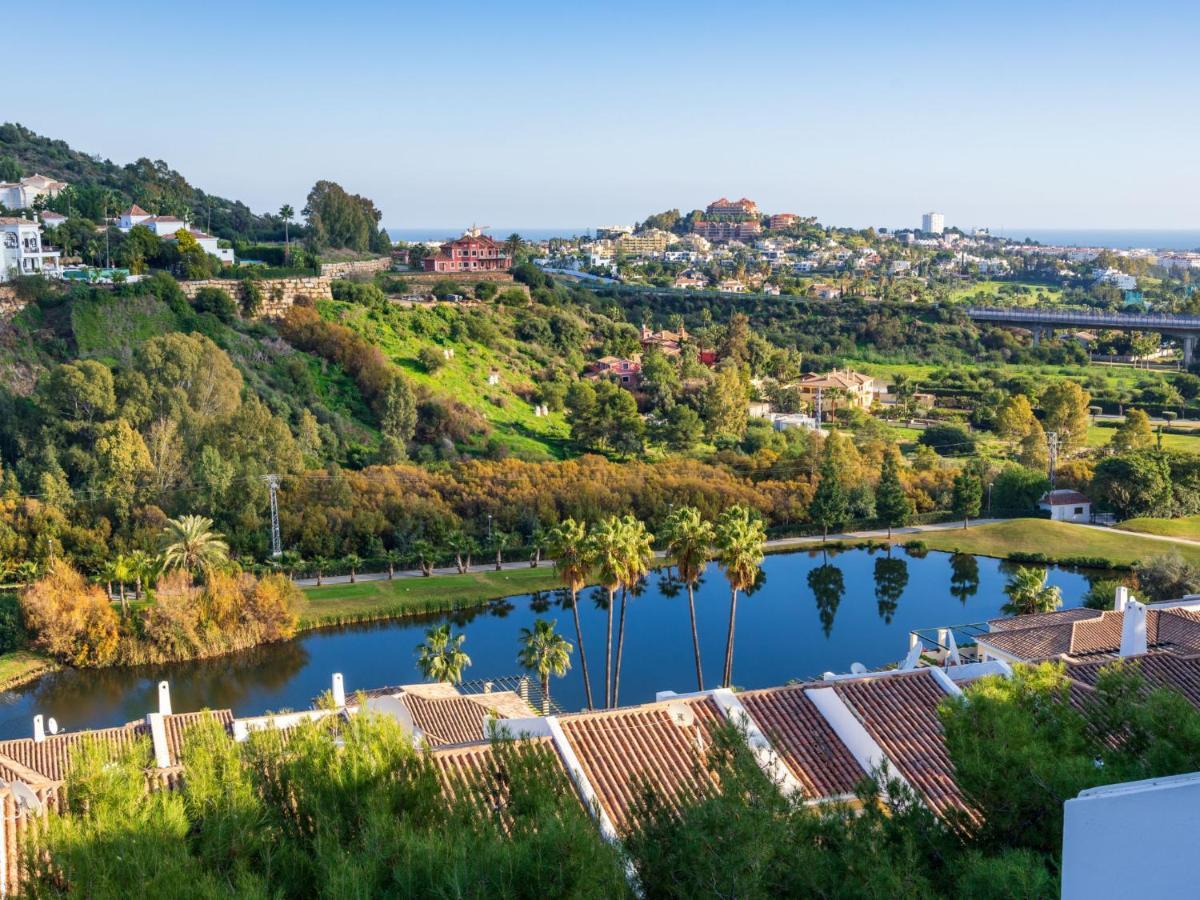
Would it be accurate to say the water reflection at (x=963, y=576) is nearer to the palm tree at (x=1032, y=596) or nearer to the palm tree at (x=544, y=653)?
the palm tree at (x=1032, y=596)

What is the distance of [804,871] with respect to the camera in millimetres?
8156

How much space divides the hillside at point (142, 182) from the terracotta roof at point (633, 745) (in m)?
72.7

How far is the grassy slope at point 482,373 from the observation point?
5488 cm

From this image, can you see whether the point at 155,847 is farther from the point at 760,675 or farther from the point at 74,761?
the point at 760,675

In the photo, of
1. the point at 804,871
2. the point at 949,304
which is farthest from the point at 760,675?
the point at 949,304

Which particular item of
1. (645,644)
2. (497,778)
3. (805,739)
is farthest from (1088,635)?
(497,778)

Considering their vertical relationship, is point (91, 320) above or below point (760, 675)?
above

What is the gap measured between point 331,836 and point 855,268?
153 meters

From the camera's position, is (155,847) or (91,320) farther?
(91,320)

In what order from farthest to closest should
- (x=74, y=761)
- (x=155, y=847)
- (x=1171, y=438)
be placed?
(x=1171, y=438)
(x=74, y=761)
(x=155, y=847)

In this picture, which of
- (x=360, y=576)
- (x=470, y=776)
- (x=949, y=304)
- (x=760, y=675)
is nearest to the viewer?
(x=470, y=776)

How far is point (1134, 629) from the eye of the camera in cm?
1906

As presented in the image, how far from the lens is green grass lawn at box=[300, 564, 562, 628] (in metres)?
35.6

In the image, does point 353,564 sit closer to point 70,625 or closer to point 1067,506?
point 70,625
